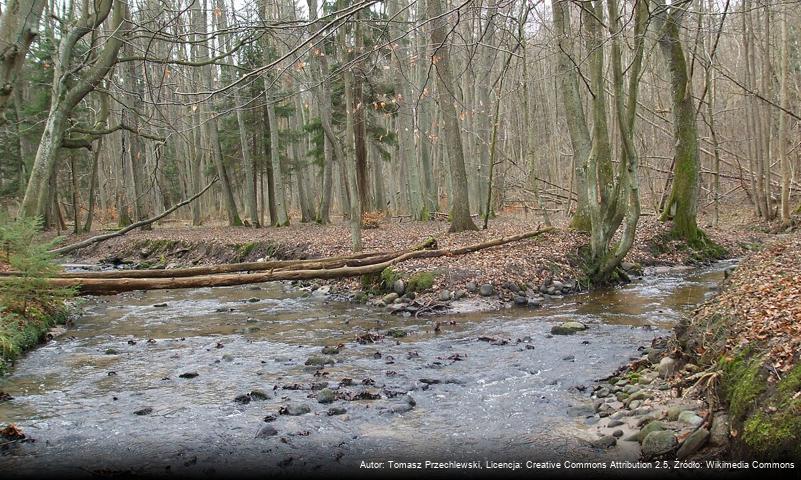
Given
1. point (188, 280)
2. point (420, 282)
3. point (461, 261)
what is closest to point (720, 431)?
point (420, 282)

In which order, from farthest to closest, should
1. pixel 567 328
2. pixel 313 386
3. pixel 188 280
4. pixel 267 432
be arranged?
pixel 188 280 → pixel 567 328 → pixel 313 386 → pixel 267 432

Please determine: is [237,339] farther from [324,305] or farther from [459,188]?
[459,188]

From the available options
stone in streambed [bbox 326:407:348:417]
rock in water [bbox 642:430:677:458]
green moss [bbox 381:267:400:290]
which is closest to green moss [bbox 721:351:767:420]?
rock in water [bbox 642:430:677:458]

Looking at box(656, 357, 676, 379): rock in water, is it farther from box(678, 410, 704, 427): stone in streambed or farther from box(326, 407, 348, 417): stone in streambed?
box(326, 407, 348, 417): stone in streambed

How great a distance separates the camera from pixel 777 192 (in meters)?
23.6

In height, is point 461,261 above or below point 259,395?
above

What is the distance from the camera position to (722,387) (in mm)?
4793

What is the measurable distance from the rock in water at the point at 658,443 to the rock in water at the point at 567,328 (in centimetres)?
434

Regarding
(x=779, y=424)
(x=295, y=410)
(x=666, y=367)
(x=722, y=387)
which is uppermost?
(x=779, y=424)

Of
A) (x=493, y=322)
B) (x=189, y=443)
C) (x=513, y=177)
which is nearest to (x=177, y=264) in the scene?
(x=493, y=322)

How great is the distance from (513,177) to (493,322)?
26.1 m

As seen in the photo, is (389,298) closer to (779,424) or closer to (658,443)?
(658,443)

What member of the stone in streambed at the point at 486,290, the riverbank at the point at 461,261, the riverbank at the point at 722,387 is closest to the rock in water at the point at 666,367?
the riverbank at the point at 722,387

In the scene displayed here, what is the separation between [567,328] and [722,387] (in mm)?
4039
